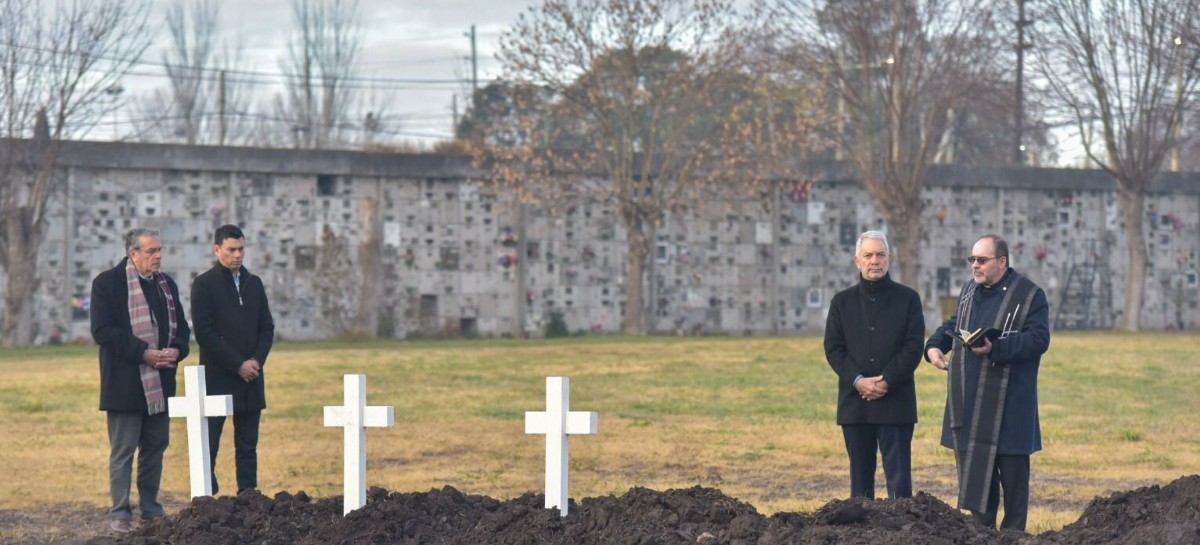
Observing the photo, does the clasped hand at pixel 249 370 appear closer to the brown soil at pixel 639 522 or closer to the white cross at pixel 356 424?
the brown soil at pixel 639 522

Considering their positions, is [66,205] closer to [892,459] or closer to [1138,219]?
[1138,219]

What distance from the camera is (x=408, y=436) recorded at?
51.0ft

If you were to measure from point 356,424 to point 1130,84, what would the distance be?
32065 mm

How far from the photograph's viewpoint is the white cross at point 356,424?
27.8 feet

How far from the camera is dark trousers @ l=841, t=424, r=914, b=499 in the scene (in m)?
8.95

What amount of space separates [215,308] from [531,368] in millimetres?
14177

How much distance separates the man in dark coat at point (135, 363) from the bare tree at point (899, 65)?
26.0m

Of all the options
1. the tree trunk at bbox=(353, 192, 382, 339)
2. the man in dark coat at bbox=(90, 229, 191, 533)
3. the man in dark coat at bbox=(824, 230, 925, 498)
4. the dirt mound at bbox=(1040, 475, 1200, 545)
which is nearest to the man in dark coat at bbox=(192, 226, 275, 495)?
the man in dark coat at bbox=(90, 229, 191, 533)

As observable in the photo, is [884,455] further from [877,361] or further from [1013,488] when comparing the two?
[1013,488]

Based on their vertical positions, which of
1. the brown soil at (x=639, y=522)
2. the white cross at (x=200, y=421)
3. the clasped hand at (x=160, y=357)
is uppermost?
the clasped hand at (x=160, y=357)

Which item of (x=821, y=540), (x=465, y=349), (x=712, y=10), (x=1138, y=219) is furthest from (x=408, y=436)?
(x=1138, y=219)

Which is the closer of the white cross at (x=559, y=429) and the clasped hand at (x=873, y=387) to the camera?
the white cross at (x=559, y=429)

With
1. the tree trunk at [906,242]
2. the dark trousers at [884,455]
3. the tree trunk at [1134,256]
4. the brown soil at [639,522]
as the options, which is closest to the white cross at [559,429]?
the brown soil at [639,522]

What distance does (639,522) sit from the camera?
25.3 ft
